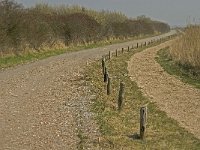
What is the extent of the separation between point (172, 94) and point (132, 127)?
7.77 m

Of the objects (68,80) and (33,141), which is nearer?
(33,141)

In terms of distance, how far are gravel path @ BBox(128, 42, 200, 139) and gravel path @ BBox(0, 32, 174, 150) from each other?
2.89 metres

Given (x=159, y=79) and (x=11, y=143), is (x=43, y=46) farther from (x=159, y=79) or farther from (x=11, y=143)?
(x=11, y=143)

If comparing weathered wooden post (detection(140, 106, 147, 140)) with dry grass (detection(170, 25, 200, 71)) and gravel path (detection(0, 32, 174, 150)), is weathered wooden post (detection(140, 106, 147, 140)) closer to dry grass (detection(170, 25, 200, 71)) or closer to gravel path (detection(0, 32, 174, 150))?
gravel path (detection(0, 32, 174, 150))

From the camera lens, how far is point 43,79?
2217cm

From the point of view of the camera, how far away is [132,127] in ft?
41.0

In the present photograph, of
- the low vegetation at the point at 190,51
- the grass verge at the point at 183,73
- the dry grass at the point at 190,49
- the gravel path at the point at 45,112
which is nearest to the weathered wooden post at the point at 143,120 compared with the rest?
the gravel path at the point at 45,112

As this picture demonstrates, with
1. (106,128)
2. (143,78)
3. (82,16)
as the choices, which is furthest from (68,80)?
(82,16)

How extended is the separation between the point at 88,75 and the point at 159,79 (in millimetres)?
4387

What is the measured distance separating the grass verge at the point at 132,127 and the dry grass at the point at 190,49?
8832 mm

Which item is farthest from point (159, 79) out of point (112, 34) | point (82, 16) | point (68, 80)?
point (112, 34)

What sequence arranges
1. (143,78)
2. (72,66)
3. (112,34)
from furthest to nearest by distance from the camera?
(112,34)
(72,66)
(143,78)

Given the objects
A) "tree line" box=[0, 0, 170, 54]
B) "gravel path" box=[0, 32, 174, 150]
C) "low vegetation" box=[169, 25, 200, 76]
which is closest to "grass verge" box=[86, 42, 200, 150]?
"gravel path" box=[0, 32, 174, 150]

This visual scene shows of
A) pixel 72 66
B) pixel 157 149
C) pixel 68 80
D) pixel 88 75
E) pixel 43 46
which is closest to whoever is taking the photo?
pixel 157 149
